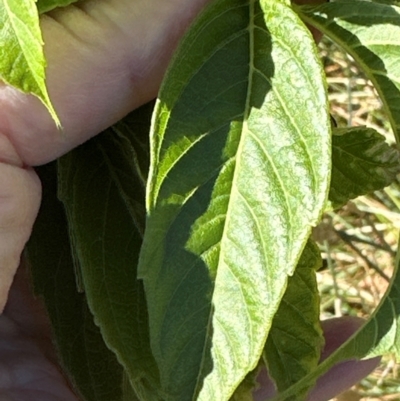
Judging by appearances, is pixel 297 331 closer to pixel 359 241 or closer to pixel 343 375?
pixel 343 375

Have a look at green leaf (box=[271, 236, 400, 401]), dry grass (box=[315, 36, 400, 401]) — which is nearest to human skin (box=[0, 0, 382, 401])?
green leaf (box=[271, 236, 400, 401])

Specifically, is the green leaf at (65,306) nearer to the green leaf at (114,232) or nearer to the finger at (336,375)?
the green leaf at (114,232)

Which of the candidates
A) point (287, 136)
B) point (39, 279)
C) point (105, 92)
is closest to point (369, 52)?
point (287, 136)

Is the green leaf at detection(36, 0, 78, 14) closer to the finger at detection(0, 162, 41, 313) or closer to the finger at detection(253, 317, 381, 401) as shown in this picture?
the finger at detection(0, 162, 41, 313)

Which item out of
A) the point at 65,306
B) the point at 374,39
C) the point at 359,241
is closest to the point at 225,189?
the point at 374,39

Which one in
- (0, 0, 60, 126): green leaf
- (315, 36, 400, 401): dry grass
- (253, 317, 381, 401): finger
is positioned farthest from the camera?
(315, 36, 400, 401): dry grass

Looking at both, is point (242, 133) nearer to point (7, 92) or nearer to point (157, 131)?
point (157, 131)
